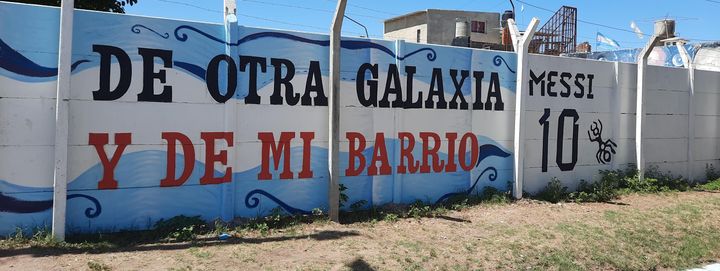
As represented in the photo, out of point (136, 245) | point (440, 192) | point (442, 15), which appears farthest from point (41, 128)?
point (442, 15)

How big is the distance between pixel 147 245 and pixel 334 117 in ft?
7.88

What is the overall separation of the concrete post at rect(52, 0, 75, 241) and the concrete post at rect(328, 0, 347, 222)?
8.73 feet

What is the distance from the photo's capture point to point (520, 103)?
7.97 meters

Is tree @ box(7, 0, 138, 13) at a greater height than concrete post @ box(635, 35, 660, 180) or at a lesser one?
greater

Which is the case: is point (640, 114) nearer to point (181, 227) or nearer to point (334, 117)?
point (334, 117)

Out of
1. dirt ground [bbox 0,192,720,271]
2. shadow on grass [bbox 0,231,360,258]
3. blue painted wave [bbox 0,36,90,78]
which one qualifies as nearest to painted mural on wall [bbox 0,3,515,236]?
blue painted wave [bbox 0,36,90,78]

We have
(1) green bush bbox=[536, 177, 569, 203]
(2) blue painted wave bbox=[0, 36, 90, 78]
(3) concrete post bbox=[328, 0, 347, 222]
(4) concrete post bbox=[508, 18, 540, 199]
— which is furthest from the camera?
(1) green bush bbox=[536, 177, 569, 203]

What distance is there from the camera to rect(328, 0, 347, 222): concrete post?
6363 millimetres

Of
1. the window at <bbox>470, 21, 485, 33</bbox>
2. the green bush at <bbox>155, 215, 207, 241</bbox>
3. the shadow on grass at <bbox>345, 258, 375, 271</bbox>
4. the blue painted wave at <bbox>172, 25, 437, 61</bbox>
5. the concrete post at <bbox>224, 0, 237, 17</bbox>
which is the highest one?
the window at <bbox>470, 21, 485, 33</bbox>

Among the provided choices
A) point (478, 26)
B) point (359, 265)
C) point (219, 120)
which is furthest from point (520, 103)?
point (478, 26)

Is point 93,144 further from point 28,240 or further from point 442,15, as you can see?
point 442,15

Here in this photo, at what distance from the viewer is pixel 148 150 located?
569 centimetres

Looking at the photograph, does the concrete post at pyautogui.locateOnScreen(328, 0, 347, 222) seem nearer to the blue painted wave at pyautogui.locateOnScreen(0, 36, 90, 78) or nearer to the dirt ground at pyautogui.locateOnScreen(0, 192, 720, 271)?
the dirt ground at pyautogui.locateOnScreen(0, 192, 720, 271)

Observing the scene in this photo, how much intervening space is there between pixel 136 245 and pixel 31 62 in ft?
6.40
